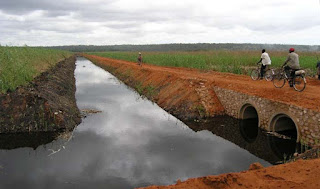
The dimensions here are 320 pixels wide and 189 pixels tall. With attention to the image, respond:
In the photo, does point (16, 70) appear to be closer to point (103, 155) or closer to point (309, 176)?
point (103, 155)

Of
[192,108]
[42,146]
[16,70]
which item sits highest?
[16,70]

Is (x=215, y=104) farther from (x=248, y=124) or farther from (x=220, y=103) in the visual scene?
(x=248, y=124)

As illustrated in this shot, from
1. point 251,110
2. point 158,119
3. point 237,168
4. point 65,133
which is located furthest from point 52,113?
point 251,110

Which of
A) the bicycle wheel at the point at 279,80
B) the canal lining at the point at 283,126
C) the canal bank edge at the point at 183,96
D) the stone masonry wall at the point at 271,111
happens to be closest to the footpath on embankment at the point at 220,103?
the canal bank edge at the point at 183,96

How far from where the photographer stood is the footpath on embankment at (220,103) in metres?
5.27

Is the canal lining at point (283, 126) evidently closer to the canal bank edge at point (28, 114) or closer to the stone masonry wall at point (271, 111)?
the stone masonry wall at point (271, 111)

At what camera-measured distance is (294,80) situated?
1251cm

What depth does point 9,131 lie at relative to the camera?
11273 mm

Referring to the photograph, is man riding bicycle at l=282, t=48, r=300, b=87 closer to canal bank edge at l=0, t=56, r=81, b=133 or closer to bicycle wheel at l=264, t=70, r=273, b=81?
bicycle wheel at l=264, t=70, r=273, b=81

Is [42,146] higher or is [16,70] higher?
[16,70]

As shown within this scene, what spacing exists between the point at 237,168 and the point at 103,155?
15.2 feet

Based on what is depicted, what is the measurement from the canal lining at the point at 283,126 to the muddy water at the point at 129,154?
34.4 inches

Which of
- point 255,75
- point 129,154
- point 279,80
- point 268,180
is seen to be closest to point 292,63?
point 279,80

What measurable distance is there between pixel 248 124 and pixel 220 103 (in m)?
2.34
